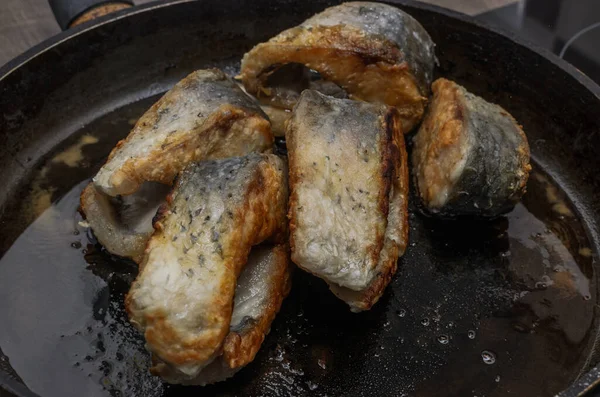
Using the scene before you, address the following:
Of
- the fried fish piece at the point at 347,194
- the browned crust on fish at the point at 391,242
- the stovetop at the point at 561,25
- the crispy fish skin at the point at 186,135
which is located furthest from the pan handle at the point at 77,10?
the stovetop at the point at 561,25

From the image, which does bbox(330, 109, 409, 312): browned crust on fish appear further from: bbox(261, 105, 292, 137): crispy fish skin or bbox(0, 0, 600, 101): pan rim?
bbox(0, 0, 600, 101): pan rim

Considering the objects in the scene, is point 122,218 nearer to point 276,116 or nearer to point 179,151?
point 179,151

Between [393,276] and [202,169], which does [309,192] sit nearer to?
[202,169]

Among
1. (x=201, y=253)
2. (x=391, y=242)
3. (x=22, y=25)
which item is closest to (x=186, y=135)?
(x=201, y=253)

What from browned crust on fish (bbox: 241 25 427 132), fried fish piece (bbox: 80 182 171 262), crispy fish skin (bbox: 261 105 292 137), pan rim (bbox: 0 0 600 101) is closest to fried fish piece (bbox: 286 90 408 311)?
browned crust on fish (bbox: 241 25 427 132)

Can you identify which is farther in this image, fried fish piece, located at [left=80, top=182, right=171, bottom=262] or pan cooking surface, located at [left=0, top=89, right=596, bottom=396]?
fried fish piece, located at [left=80, top=182, right=171, bottom=262]

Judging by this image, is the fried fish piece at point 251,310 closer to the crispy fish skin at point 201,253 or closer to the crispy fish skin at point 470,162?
the crispy fish skin at point 201,253

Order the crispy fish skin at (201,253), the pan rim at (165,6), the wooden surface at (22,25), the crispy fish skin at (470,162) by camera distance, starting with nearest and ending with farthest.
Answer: the crispy fish skin at (201,253) < the crispy fish skin at (470,162) < the pan rim at (165,6) < the wooden surface at (22,25)
